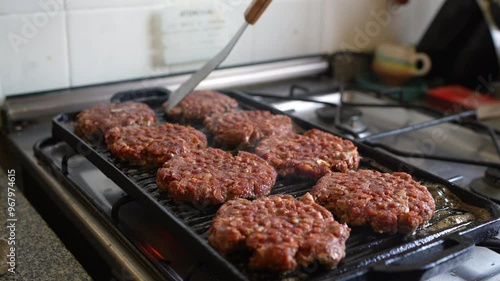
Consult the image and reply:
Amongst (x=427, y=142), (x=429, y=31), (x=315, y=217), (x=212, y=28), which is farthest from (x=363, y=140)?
(x=429, y=31)

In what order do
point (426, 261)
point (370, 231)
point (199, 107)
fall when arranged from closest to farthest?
point (426, 261), point (370, 231), point (199, 107)

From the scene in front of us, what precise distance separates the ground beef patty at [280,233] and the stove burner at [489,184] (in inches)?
16.3

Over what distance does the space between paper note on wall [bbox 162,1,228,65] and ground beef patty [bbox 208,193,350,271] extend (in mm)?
690

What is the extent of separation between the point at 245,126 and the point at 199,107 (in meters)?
0.15

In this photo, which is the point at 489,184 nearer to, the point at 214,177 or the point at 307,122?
the point at 307,122

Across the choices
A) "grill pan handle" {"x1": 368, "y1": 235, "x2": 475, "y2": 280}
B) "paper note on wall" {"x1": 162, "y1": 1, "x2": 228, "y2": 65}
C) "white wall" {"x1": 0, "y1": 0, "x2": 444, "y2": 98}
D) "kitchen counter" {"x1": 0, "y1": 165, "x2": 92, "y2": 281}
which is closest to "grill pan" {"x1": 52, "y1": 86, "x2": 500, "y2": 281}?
"grill pan handle" {"x1": 368, "y1": 235, "x2": 475, "y2": 280}

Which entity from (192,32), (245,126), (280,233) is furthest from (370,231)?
(192,32)

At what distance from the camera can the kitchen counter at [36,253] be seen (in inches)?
32.4

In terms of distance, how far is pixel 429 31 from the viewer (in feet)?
5.47

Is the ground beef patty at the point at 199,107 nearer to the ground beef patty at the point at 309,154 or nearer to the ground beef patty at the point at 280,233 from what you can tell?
the ground beef patty at the point at 309,154

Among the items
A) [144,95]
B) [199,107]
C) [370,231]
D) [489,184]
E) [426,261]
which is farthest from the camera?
[144,95]

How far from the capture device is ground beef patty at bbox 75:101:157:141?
Answer: 1.10m

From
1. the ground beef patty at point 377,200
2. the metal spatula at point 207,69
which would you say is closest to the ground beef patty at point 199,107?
the metal spatula at point 207,69

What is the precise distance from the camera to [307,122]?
3.86 ft
